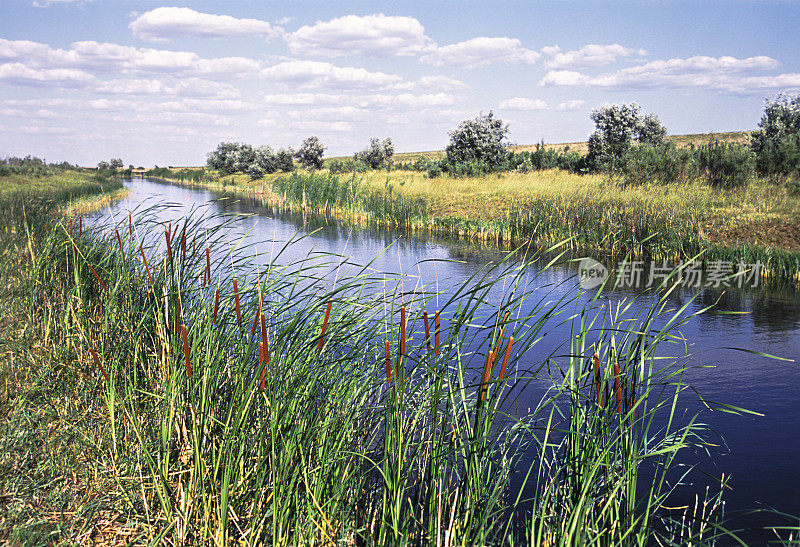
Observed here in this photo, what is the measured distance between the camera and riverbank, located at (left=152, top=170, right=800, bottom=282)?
14102 millimetres

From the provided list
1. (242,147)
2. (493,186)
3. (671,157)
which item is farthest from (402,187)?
(242,147)

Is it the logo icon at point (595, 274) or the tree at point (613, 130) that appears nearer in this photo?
the logo icon at point (595, 274)

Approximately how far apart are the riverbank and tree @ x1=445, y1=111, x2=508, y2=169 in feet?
25.0

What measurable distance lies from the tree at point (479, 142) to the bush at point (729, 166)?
16.2 meters

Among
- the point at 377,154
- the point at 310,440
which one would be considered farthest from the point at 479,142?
Answer: the point at 310,440

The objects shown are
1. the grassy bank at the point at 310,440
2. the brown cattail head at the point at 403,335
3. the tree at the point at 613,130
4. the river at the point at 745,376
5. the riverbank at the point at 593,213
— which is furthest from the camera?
the tree at the point at 613,130

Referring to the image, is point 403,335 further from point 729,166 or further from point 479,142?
point 479,142

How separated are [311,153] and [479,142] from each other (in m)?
22.5

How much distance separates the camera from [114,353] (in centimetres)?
378

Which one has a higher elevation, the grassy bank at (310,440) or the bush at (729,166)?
the bush at (729,166)

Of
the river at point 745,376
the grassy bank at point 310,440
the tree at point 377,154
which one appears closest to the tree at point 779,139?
the river at point 745,376

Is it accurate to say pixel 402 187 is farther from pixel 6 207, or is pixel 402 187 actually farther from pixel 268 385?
pixel 268 385

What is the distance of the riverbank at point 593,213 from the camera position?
1410 cm

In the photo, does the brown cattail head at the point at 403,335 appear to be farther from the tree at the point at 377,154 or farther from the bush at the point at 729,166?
the tree at the point at 377,154
